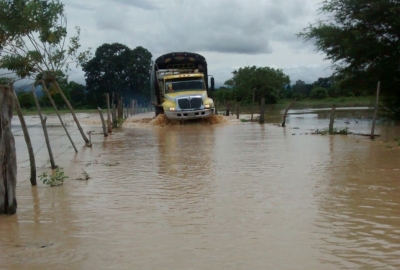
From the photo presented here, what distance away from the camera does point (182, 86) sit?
84.3ft

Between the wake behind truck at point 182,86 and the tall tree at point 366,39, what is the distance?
5429mm

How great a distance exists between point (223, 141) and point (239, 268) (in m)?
12.6

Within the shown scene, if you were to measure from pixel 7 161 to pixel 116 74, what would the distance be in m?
65.1

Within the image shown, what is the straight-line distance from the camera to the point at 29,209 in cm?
702

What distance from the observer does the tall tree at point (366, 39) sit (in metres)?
23.3

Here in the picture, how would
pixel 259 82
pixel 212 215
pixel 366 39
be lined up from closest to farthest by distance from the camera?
pixel 212 215 < pixel 366 39 < pixel 259 82

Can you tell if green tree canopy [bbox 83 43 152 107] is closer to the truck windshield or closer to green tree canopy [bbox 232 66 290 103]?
green tree canopy [bbox 232 66 290 103]

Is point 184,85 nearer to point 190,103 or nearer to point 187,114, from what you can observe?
point 190,103

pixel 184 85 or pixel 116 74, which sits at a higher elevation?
pixel 116 74

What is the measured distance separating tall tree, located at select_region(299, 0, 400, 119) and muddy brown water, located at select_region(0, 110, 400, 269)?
12.5 metres

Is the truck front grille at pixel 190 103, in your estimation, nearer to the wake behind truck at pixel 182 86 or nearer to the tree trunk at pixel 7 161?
the wake behind truck at pixel 182 86

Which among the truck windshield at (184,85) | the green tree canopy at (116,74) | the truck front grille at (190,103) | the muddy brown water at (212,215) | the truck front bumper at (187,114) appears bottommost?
the muddy brown water at (212,215)

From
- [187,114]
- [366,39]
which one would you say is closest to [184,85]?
[187,114]

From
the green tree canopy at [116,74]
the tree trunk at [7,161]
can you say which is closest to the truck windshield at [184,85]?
the tree trunk at [7,161]
